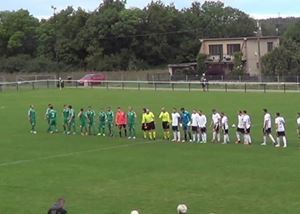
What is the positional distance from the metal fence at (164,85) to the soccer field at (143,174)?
76.8 ft

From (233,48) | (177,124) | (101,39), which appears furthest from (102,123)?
(101,39)

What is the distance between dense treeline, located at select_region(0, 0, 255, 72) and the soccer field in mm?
60870

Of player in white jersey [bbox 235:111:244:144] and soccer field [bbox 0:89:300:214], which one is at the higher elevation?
player in white jersey [bbox 235:111:244:144]

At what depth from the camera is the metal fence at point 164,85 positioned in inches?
2469

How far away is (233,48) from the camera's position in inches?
3519

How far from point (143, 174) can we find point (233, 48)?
223 ft

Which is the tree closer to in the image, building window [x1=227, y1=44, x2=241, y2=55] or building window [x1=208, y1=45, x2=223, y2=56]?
building window [x1=208, y1=45, x2=223, y2=56]

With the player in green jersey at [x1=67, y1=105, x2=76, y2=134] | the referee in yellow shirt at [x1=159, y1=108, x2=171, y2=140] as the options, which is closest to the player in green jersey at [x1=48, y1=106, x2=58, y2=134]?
the player in green jersey at [x1=67, y1=105, x2=76, y2=134]

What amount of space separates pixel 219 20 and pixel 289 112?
91.1 meters

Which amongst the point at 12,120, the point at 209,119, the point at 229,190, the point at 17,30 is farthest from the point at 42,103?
the point at 17,30

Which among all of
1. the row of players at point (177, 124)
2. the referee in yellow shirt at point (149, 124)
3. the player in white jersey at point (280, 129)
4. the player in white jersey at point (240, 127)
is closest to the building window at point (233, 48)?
the row of players at point (177, 124)

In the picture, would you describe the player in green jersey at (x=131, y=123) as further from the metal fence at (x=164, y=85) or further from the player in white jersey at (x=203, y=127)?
the metal fence at (x=164, y=85)

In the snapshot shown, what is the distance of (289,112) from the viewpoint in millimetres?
41562

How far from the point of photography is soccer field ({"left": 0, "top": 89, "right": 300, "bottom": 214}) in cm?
1844
